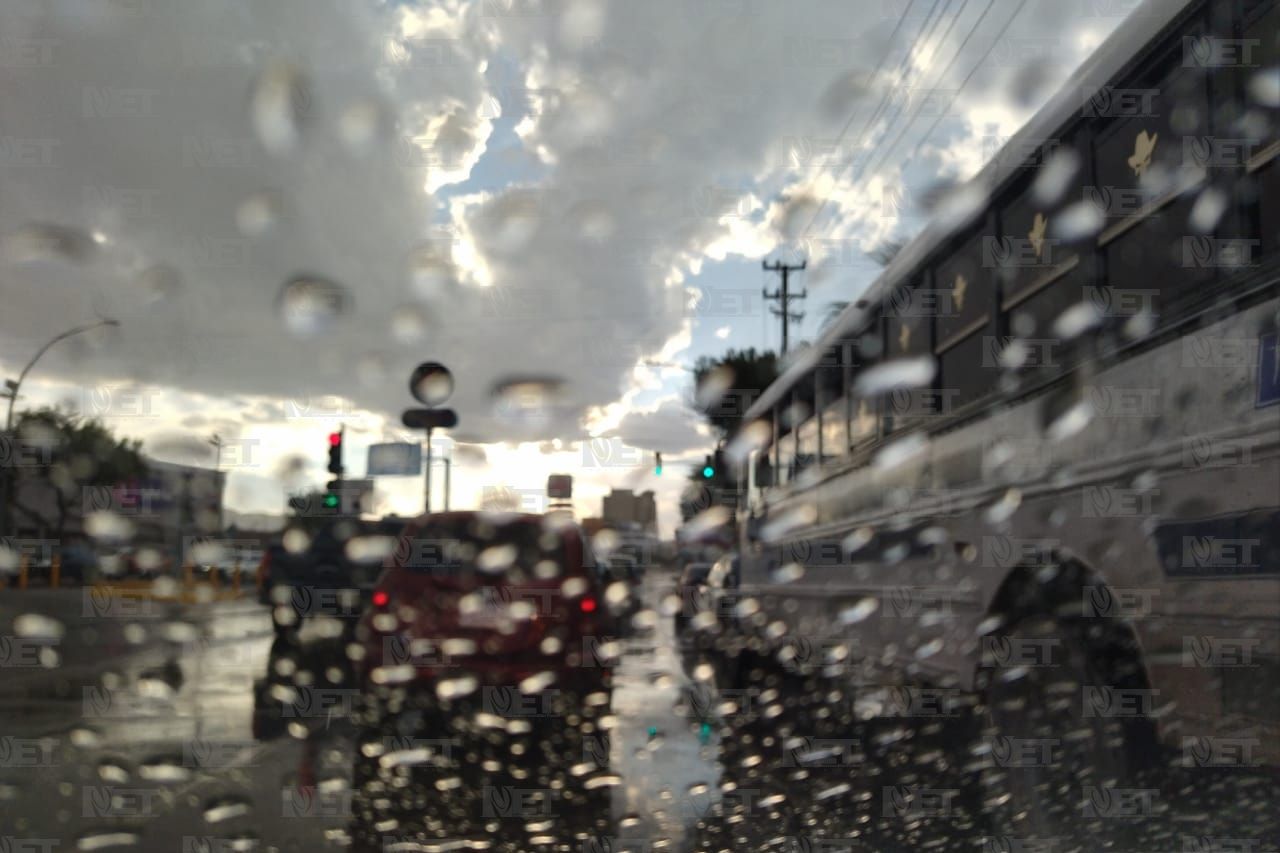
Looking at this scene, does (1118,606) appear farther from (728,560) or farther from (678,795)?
(728,560)

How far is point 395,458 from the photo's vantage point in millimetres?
7668

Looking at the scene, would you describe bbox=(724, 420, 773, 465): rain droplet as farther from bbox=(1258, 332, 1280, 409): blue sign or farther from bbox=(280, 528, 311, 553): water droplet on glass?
bbox=(1258, 332, 1280, 409): blue sign

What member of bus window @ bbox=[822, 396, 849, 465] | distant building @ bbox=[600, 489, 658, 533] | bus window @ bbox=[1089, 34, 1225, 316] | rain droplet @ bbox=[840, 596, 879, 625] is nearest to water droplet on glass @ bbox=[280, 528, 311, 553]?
distant building @ bbox=[600, 489, 658, 533]

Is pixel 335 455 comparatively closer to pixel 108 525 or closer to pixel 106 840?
pixel 108 525

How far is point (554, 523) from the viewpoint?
7672mm

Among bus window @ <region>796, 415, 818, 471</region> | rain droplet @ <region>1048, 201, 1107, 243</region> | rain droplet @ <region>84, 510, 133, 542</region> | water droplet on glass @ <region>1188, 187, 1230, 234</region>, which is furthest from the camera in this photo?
bus window @ <region>796, 415, 818, 471</region>

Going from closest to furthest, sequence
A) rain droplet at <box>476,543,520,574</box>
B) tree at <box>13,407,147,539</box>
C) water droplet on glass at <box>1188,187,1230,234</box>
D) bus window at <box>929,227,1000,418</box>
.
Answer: water droplet on glass at <box>1188,187,1230,234</box> < bus window at <box>929,227,1000,418</box> < rain droplet at <box>476,543,520,574</box> < tree at <box>13,407,147,539</box>

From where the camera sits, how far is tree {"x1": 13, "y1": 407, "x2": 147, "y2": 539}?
10844mm

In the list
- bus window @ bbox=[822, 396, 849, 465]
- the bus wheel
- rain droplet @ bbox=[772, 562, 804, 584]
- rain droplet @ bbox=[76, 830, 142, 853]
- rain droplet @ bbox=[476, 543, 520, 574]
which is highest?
bus window @ bbox=[822, 396, 849, 465]

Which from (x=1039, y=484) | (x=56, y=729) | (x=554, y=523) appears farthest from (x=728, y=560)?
(x=1039, y=484)

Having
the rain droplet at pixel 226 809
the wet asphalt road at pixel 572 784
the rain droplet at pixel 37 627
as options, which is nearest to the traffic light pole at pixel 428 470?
the wet asphalt road at pixel 572 784

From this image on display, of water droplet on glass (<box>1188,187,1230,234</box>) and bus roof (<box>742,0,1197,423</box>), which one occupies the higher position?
bus roof (<box>742,0,1197,423</box>)

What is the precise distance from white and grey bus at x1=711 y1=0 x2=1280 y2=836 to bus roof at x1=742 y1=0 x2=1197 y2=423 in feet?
0.05

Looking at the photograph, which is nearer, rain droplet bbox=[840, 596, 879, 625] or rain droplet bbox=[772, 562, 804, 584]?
rain droplet bbox=[840, 596, 879, 625]
